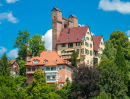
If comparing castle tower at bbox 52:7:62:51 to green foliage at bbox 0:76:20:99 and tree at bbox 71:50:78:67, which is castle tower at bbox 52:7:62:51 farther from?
green foliage at bbox 0:76:20:99

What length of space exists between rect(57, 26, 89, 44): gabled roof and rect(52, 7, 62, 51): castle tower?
135 cm

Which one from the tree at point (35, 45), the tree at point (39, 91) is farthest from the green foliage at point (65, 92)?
the tree at point (35, 45)

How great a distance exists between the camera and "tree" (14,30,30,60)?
93338 millimetres

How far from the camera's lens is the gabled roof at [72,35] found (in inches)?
3398

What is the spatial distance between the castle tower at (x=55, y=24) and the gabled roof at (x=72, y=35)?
4.41 feet

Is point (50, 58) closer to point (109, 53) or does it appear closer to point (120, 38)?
point (109, 53)

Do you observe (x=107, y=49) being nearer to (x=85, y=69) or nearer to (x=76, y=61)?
(x=76, y=61)

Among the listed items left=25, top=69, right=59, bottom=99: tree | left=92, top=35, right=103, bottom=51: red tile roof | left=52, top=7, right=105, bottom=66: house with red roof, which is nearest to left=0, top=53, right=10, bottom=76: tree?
left=25, top=69, right=59, bottom=99: tree

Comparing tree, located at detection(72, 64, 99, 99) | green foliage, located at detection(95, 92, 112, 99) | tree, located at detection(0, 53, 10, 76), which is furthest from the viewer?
tree, located at detection(0, 53, 10, 76)

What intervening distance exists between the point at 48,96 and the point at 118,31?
145 feet

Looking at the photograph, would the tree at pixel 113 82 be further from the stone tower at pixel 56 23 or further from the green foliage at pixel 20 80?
the stone tower at pixel 56 23

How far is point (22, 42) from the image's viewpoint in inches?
3745

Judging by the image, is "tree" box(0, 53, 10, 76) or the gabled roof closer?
"tree" box(0, 53, 10, 76)

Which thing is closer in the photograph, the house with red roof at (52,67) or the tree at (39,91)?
the tree at (39,91)
